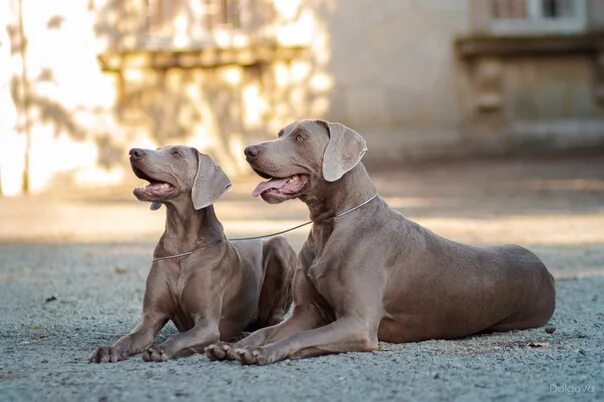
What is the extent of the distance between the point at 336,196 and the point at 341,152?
0.26m

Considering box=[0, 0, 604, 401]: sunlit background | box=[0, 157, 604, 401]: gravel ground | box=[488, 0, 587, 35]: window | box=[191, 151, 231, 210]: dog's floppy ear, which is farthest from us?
box=[488, 0, 587, 35]: window

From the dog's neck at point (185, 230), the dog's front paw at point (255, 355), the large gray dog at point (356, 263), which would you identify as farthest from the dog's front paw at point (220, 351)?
the dog's neck at point (185, 230)

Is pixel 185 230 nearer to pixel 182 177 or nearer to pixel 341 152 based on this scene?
pixel 182 177

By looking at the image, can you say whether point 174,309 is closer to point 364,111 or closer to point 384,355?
point 384,355

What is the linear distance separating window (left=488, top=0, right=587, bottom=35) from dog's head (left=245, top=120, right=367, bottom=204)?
15769mm

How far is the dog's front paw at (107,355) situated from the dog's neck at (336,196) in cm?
134

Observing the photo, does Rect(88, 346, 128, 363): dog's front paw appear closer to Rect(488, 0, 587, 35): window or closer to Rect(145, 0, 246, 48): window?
Rect(145, 0, 246, 48): window

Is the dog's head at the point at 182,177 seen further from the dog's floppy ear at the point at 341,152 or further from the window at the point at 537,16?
the window at the point at 537,16

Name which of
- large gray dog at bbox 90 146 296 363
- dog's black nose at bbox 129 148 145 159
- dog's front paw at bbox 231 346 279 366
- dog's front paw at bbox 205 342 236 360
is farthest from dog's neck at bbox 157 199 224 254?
dog's front paw at bbox 231 346 279 366

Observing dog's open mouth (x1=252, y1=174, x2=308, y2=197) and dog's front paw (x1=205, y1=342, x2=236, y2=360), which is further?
dog's open mouth (x1=252, y1=174, x2=308, y2=197)

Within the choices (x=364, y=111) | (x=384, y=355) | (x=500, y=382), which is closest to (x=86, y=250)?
(x=384, y=355)

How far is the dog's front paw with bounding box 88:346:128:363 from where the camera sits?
19.3 feet

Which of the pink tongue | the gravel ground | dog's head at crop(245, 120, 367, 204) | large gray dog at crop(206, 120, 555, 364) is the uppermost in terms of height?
dog's head at crop(245, 120, 367, 204)

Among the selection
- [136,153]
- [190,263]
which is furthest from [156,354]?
[136,153]
